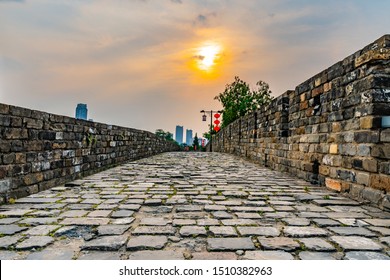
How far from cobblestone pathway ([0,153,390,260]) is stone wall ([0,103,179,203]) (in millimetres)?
316

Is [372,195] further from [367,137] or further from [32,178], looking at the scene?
[32,178]

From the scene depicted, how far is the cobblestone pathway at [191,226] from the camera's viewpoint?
79.3 inches

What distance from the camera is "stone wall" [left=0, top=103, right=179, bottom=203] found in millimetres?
3486

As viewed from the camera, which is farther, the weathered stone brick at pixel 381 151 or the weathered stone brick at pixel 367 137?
the weathered stone brick at pixel 367 137

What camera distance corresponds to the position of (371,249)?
207 centimetres

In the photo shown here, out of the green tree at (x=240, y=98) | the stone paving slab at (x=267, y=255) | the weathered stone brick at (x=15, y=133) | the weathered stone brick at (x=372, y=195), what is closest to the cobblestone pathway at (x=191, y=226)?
the stone paving slab at (x=267, y=255)

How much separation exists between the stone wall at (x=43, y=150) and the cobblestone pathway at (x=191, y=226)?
12.4 inches

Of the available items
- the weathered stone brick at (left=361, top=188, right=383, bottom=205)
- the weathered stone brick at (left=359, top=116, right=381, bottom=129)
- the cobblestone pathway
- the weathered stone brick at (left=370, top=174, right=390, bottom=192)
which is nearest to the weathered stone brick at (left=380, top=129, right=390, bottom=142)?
the weathered stone brick at (left=359, top=116, right=381, bottom=129)

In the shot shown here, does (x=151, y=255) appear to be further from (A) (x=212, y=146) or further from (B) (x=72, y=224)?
(A) (x=212, y=146)

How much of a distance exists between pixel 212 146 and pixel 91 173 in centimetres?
2151

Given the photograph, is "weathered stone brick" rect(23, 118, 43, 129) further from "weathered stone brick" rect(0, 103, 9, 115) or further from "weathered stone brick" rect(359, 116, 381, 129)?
"weathered stone brick" rect(359, 116, 381, 129)

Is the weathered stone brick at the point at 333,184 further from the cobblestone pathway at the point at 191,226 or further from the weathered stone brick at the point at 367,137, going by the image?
the weathered stone brick at the point at 367,137

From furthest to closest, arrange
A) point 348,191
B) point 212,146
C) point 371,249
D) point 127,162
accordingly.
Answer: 1. point 212,146
2. point 127,162
3. point 348,191
4. point 371,249
